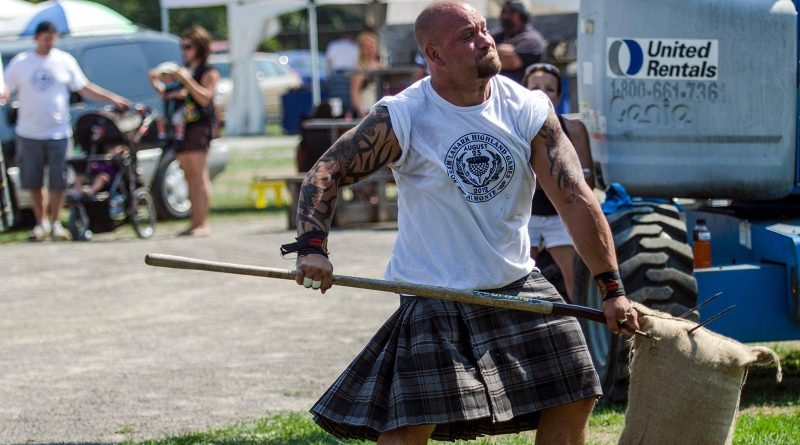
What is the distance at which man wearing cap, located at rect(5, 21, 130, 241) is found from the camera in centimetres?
1334

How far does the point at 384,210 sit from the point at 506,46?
5492 mm

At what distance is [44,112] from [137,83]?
2096mm

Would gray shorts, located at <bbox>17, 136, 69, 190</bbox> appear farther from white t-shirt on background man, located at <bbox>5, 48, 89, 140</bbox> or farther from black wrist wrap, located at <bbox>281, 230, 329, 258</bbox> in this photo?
black wrist wrap, located at <bbox>281, 230, 329, 258</bbox>

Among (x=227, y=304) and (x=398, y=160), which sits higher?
(x=398, y=160)

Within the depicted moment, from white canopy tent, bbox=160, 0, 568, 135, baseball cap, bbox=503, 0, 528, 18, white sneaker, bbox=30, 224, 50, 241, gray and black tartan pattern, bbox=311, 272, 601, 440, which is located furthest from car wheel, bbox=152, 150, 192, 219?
gray and black tartan pattern, bbox=311, 272, 601, 440

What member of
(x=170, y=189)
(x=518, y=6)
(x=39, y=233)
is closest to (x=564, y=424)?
(x=518, y=6)

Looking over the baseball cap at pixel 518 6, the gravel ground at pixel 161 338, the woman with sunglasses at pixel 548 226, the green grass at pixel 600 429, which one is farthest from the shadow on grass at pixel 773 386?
the baseball cap at pixel 518 6

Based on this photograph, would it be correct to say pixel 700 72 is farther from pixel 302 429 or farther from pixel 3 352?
pixel 3 352

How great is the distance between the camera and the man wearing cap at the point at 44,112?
13344mm

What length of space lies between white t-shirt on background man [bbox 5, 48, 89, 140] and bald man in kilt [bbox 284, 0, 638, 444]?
9.59 meters

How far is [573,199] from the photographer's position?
14.0 feet

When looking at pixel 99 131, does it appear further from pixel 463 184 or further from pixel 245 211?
Result: pixel 463 184

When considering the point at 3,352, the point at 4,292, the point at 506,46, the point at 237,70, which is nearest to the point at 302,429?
the point at 3,352

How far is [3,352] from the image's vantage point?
823cm
